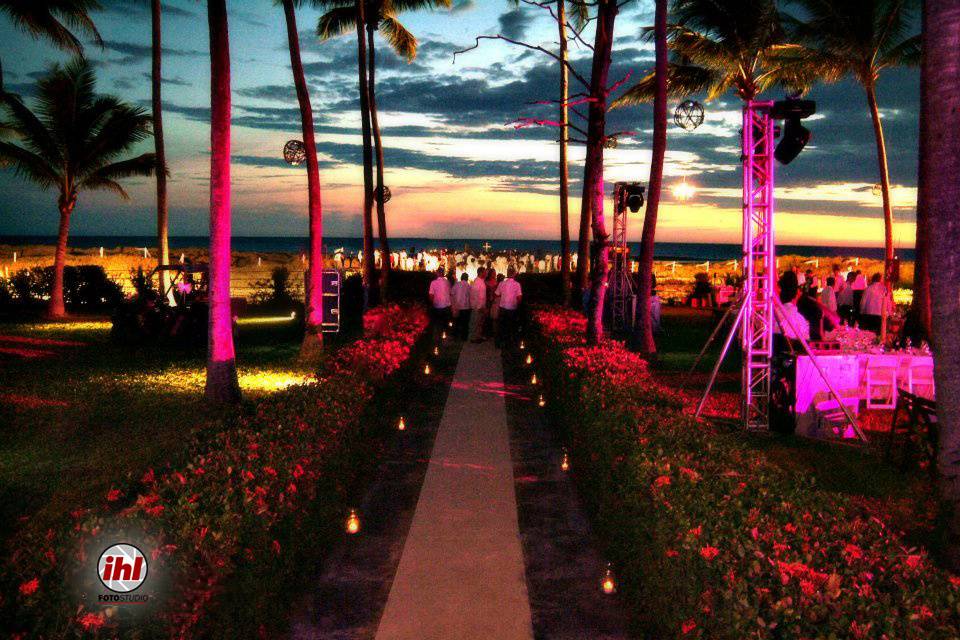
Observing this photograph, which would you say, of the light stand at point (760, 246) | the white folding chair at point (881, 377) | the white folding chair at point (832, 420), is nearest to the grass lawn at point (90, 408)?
the light stand at point (760, 246)

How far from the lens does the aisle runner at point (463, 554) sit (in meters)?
5.15

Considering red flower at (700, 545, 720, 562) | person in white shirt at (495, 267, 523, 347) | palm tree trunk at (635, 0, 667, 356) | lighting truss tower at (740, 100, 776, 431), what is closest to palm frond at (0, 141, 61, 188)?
person in white shirt at (495, 267, 523, 347)

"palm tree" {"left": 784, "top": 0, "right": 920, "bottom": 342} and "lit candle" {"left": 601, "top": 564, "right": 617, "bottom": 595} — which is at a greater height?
"palm tree" {"left": 784, "top": 0, "right": 920, "bottom": 342}

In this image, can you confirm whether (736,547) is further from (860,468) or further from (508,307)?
(508,307)

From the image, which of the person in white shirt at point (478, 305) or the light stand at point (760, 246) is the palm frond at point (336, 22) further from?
the light stand at point (760, 246)

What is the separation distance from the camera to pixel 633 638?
5.00 meters

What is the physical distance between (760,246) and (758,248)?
10 centimetres

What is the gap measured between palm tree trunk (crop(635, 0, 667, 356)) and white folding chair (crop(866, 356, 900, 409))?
5.94 m

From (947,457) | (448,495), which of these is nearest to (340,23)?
(448,495)

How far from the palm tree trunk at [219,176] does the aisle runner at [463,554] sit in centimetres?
328

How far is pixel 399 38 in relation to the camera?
1195 inches

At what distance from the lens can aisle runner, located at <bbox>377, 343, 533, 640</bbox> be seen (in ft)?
16.9

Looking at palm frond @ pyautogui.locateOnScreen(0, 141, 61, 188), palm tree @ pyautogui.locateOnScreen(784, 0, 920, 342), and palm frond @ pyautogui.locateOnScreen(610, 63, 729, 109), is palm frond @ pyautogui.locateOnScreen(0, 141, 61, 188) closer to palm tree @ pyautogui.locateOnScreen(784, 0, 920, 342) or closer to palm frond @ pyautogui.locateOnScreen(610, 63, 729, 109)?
palm frond @ pyautogui.locateOnScreen(610, 63, 729, 109)

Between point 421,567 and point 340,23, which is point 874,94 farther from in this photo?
point 421,567
